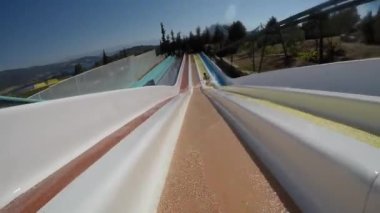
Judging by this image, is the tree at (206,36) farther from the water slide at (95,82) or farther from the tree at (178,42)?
the water slide at (95,82)

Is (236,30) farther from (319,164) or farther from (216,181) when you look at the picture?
(319,164)

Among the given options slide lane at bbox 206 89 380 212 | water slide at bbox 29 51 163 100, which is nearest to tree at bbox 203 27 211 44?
water slide at bbox 29 51 163 100

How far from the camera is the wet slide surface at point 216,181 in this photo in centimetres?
208

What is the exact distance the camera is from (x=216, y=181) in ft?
8.16

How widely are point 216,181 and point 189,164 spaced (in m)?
0.53

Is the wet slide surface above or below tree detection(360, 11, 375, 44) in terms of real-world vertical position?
below

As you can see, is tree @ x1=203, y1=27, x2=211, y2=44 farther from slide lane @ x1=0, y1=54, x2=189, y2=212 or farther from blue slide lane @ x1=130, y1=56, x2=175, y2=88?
slide lane @ x1=0, y1=54, x2=189, y2=212

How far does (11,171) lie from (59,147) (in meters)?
0.68

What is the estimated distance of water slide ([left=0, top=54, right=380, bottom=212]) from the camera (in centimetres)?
157

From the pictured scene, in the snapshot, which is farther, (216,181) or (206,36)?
(206,36)

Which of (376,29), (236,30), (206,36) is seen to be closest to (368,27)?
(376,29)

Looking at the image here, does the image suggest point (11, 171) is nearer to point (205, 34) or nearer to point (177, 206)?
point (177, 206)

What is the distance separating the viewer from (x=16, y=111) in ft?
7.68

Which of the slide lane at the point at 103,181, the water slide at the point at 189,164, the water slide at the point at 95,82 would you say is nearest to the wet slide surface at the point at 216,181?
the water slide at the point at 189,164
